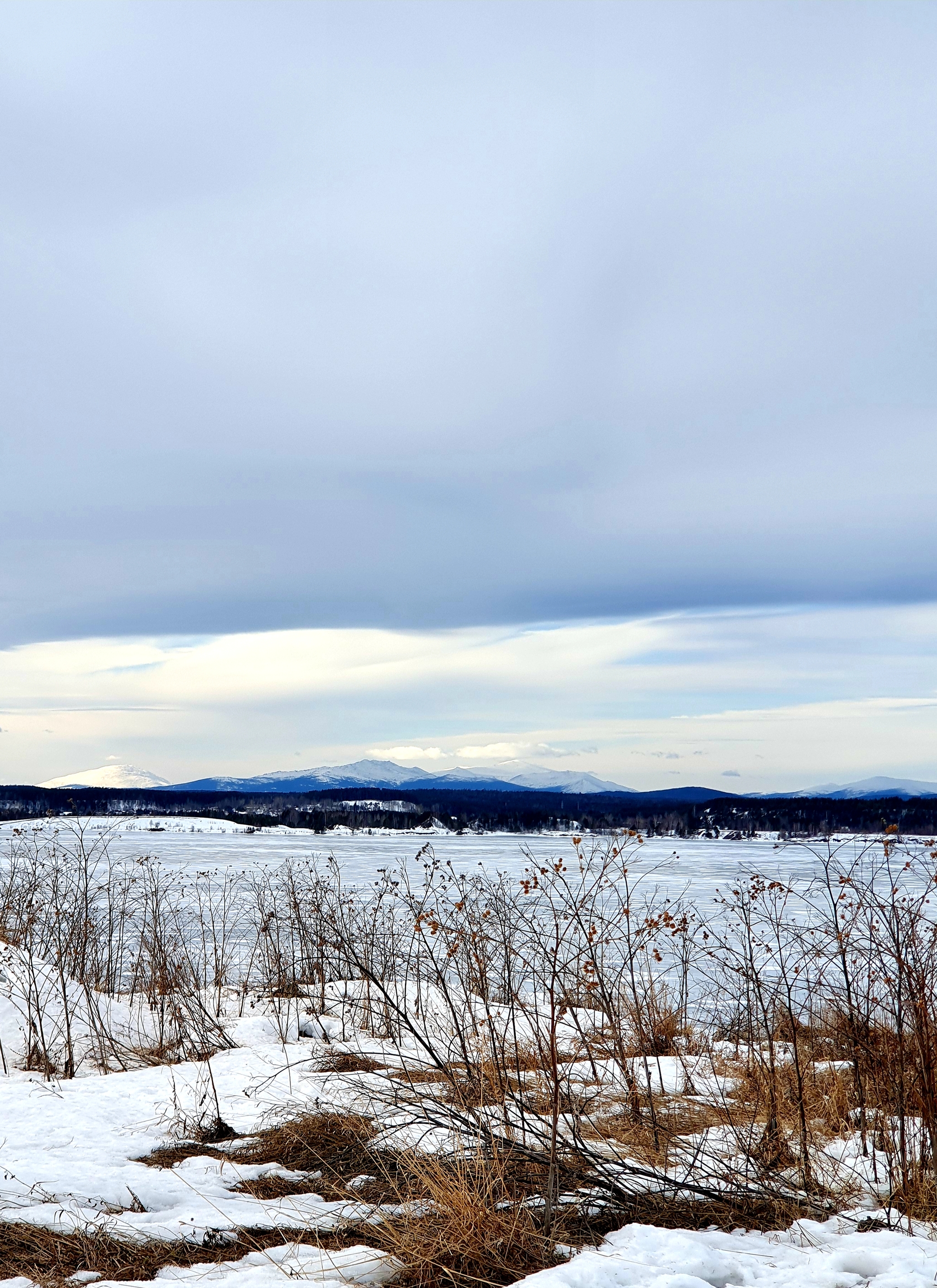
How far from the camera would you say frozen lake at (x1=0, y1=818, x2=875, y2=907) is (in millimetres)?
37094

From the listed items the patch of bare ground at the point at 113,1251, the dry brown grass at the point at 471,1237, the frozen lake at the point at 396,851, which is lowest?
the frozen lake at the point at 396,851

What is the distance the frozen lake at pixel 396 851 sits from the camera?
37094 mm

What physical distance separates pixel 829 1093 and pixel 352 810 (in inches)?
5289

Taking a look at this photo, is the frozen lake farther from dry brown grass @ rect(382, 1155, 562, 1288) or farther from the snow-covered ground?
dry brown grass @ rect(382, 1155, 562, 1288)

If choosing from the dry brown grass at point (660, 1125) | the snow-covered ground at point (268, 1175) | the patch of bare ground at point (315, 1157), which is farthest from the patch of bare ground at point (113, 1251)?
the dry brown grass at point (660, 1125)

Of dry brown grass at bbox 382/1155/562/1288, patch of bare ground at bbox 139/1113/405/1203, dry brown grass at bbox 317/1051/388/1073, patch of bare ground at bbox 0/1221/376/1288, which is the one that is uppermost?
dry brown grass at bbox 382/1155/562/1288

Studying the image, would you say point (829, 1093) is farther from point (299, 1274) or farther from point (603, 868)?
point (299, 1274)

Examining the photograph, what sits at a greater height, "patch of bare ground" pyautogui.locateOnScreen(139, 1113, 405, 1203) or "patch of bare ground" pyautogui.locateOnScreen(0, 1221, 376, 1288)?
"patch of bare ground" pyautogui.locateOnScreen(0, 1221, 376, 1288)

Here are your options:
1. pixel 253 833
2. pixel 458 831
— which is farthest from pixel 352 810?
pixel 253 833

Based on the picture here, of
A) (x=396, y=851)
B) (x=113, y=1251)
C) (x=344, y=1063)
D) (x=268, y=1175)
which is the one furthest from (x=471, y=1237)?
(x=396, y=851)

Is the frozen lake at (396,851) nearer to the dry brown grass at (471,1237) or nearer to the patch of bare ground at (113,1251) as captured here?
the patch of bare ground at (113,1251)

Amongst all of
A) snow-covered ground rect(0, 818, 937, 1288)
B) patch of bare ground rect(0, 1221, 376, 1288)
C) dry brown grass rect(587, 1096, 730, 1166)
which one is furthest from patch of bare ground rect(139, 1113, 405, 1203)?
dry brown grass rect(587, 1096, 730, 1166)

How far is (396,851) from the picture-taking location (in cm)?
6694

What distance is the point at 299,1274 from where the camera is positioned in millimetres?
3959
